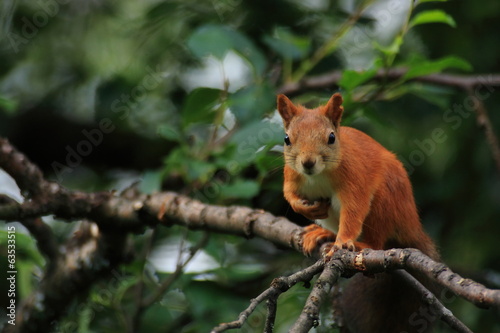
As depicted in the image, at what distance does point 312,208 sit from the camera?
189 cm

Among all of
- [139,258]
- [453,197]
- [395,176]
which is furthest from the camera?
[453,197]

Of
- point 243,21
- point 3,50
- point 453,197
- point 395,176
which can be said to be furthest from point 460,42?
point 3,50

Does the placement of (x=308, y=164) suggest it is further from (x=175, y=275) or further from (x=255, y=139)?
(x=175, y=275)

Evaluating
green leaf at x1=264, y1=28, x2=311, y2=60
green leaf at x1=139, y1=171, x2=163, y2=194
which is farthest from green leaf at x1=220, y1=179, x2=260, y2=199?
green leaf at x1=264, y1=28, x2=311, y2=60

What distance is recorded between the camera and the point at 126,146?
130 inches

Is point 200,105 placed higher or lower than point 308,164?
higher

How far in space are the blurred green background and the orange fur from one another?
0.47 ft

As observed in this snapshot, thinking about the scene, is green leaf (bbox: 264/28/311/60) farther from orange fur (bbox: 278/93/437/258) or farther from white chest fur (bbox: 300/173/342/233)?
white chest fur (bbox: 300/173/342/233)

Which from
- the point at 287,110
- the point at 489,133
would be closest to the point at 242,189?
the point at 287,110

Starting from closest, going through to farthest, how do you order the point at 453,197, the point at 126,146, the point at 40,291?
1. the point at 40,291
2. the point at 453,197
3. the point at 126,146

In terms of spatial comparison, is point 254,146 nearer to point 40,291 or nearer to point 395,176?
point 395,176

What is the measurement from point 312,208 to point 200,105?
2.04 feet

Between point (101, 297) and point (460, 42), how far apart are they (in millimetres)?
1885

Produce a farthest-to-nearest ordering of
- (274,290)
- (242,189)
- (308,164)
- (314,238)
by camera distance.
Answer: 1. (242,189)
2. (314,238)
3. (308,164)
4. (274,290)
